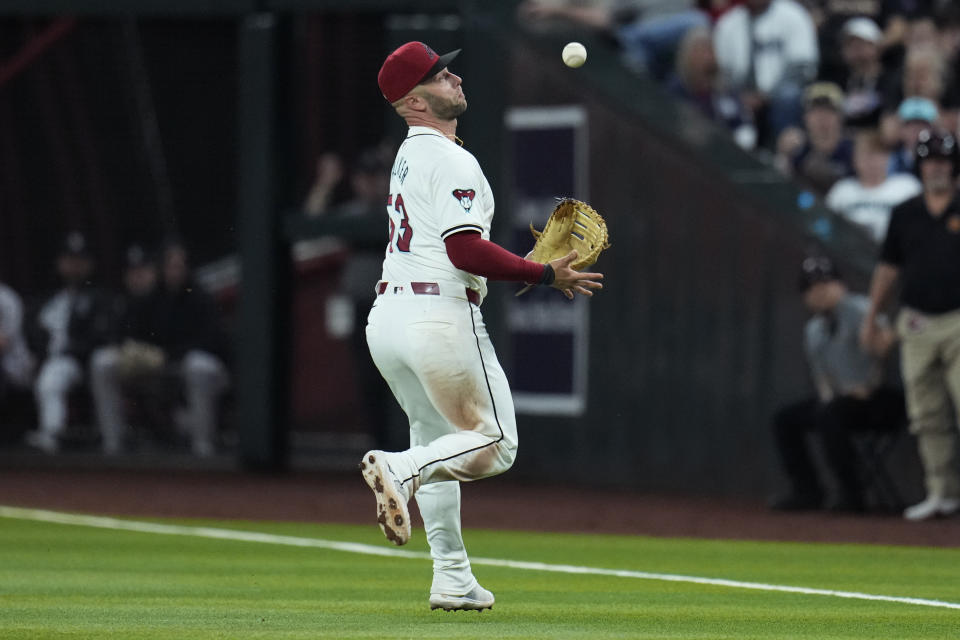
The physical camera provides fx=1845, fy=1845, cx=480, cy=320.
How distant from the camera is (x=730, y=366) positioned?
1392cm

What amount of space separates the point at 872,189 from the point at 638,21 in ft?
11.6

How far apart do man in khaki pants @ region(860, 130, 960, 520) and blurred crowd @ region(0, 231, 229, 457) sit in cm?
644

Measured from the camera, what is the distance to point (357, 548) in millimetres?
10133

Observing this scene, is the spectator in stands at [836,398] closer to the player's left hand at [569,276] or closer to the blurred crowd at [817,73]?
the blurred crowd at [817,73]

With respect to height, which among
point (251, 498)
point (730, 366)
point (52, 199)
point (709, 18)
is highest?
point (709, 18)

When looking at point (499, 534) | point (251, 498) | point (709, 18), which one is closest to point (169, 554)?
point (499, 534)

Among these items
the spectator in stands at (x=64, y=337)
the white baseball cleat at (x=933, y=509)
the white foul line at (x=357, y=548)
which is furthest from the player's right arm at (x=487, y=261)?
the spectator in stands at (x=64, y=337)

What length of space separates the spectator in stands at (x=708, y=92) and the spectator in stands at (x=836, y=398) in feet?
7.08

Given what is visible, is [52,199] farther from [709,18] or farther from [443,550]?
[443,550]

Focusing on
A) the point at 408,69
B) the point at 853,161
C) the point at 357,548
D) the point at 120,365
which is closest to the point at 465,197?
the point at 408,69

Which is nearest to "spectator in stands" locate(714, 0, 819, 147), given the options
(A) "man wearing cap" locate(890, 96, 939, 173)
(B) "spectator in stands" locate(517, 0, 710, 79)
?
(B) "spectator in stands" locate(517, 0, 710, 79)

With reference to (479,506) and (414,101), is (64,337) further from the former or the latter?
(414,101)

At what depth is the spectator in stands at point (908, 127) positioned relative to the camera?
42.5ft

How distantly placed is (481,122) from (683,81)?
5.52ft
